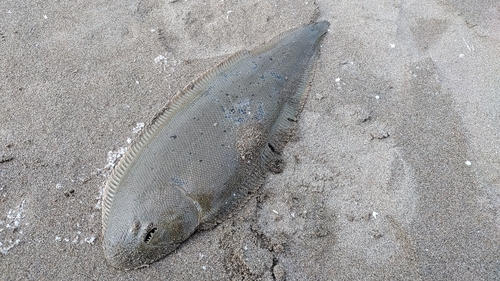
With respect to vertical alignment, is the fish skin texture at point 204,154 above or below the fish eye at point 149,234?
above

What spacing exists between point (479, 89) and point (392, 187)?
131cm

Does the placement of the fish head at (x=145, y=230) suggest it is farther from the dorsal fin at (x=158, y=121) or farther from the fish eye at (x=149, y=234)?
the dorsal fin at (x=158, y=121)

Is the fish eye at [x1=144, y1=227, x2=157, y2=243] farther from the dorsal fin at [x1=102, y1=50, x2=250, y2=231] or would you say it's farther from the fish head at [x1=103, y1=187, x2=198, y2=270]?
the dorsal fin at [x1=102, y1=50, x2=250, y2=231]

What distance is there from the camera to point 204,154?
2.93m

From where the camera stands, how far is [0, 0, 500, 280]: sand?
9.00 feet

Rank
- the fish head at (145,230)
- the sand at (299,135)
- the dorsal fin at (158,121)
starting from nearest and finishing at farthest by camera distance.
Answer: the fish head at (145,230), the sand at (299,135), the dorsal fin at (158,121)

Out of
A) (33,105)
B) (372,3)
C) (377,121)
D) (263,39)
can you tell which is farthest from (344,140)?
(33,105)

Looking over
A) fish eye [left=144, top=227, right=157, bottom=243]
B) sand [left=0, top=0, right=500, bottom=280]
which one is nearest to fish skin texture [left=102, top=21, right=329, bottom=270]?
fish eye [left=144, top=227, right=157, bottom=243]

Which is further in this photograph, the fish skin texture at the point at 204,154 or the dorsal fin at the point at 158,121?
the dorsal fin at the point at 158,121

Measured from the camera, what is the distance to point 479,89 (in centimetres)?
356

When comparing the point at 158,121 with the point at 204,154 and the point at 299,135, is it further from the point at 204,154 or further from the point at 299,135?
the point at 299,135

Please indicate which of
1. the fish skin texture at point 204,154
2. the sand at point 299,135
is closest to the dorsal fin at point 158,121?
the fish skin texture at point 204,154

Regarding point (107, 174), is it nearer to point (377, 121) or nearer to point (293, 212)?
point (293, 212)

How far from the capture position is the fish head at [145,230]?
2578 millimetres
